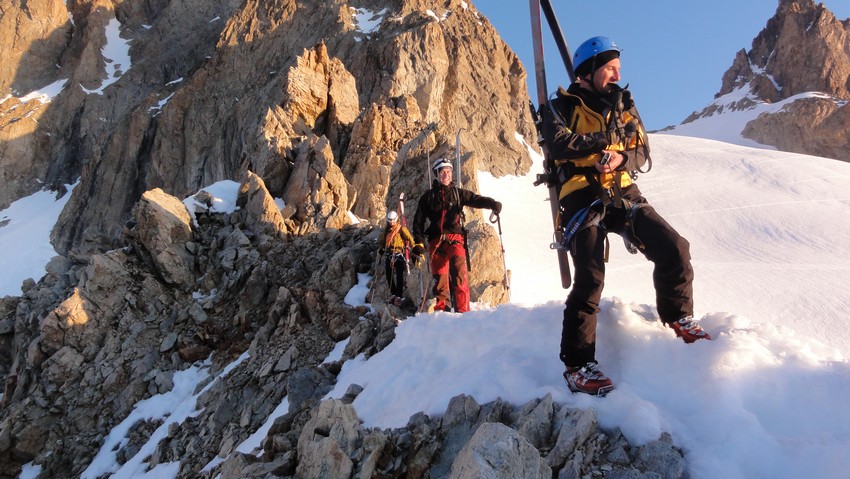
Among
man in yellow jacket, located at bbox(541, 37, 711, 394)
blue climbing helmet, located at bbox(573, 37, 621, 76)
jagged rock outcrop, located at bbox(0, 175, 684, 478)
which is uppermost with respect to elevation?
blue climbing helmet, located at bbox(573, 37, 621, 76)

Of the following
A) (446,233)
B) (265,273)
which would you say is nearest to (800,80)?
(265,273)

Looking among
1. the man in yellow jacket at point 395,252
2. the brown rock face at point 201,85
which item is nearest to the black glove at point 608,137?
the man in yellow jacket at point 395,252

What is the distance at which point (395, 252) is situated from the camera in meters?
10.5

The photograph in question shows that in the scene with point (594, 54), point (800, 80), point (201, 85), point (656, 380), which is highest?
point (201, 85)

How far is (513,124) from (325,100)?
25.6m

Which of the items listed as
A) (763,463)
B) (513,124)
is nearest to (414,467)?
(763,463)

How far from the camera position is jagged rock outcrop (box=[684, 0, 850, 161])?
67.4 m

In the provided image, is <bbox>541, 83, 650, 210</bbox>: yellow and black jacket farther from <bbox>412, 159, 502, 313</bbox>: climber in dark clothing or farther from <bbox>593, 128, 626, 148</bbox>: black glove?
<bbox>412, 159, 502, 313</bbox>: climber in dark clothing

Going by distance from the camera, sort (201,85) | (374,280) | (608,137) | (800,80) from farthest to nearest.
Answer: (800,80) → (201,85) → (374,280) → (608,137)

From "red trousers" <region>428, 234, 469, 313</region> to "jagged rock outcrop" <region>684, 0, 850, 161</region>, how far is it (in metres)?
78.0

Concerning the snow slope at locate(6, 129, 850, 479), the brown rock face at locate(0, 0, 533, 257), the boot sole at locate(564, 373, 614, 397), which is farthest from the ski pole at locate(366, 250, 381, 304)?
the brown rock face at locate(0, 0, 533, 257)

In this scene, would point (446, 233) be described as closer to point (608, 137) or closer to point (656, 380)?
point (608, 137)

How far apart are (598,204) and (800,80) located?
103874 mm

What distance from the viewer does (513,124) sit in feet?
156
